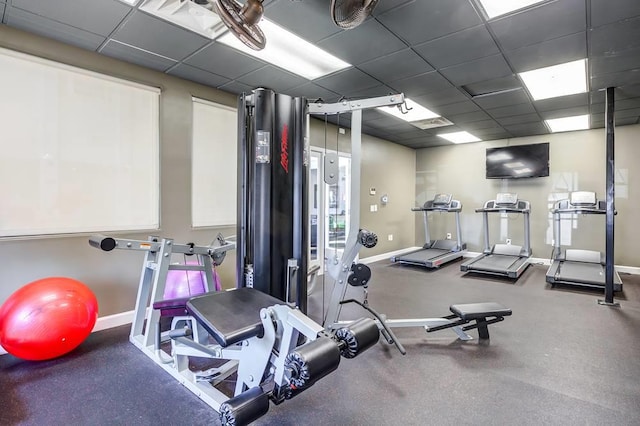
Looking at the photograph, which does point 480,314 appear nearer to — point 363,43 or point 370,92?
point 363,43

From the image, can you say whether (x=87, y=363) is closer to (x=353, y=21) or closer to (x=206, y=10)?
(x=206, y=10)

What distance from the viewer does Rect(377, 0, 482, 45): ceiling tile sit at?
2.26 metres

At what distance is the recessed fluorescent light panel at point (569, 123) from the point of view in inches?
204

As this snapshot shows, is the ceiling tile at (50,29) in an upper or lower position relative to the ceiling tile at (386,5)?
upper

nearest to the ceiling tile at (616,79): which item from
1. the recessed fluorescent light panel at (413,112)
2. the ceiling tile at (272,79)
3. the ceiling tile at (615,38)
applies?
the ceiling tile at (615,38)

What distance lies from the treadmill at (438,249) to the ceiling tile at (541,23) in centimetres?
383

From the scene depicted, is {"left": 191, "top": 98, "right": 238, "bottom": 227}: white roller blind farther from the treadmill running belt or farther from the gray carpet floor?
the treadmill running belt

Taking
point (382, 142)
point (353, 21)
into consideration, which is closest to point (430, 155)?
point (382, 142)

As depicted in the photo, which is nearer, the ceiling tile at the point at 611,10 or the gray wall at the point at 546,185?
the ceiling tile at the point at 611,10

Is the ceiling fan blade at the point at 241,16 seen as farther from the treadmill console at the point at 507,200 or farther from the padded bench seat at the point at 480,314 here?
the treadmill console at the point at 507,200

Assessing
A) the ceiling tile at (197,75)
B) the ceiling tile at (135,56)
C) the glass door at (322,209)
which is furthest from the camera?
the glass door at (322,209)

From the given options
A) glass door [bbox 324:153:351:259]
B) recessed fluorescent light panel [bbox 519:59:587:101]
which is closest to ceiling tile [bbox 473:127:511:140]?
recessed fluorescent light panel [bbox 519:59:587:101]

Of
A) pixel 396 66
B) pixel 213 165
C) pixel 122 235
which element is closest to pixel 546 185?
pixel 396 66

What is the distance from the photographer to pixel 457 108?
4.67 meters
